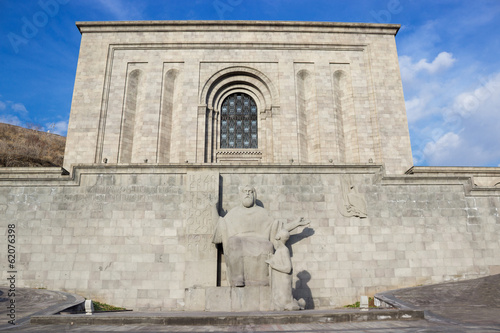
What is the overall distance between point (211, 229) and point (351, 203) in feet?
17.0

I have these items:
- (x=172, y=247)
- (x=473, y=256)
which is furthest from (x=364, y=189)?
(x=172, y=247)

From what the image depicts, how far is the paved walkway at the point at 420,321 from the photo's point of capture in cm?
667

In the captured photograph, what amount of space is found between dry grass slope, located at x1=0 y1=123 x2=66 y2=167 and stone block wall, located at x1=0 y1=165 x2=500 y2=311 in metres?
23.4

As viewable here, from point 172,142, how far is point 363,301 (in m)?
15.4

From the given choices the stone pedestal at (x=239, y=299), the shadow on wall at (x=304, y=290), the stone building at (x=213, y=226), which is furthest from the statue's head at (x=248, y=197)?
the shadow on wall at (x=304, y=290)

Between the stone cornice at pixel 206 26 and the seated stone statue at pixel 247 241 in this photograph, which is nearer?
the seated stone statue at pixel 247 241

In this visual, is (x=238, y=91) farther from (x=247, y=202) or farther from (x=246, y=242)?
(x=246, y=242)

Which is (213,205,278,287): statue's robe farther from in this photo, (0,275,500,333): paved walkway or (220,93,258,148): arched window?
(220,93,258,148): arched window

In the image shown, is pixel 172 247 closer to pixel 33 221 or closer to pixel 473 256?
pixel 33 221

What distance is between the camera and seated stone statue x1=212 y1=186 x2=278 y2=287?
9.89 metres

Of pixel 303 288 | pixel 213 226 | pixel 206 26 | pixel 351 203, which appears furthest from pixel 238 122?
pixel 303 288

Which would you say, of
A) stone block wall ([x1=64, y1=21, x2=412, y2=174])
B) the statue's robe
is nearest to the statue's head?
the statue's robe

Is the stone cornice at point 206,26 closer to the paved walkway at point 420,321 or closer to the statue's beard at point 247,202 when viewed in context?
the statue's beard at point 247,202

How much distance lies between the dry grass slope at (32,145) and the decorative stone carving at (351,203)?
30020mm
